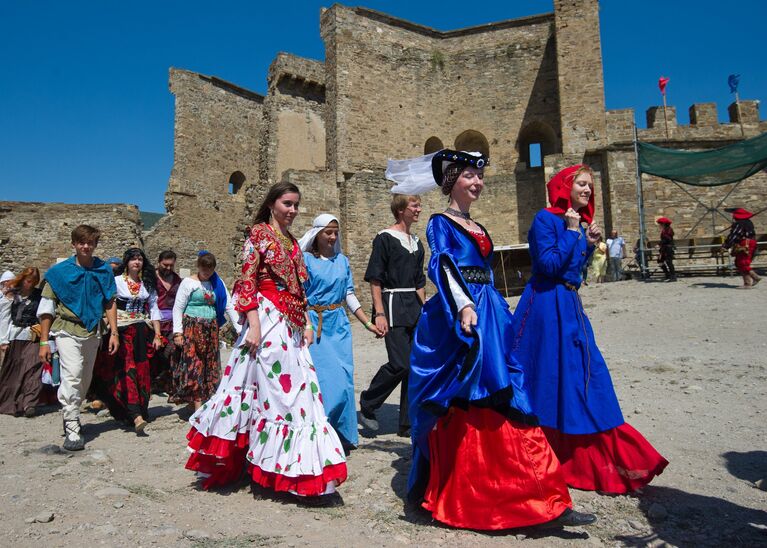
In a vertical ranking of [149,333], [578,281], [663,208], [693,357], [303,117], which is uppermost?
[303,117]

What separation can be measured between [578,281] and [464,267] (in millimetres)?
906

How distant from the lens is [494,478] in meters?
2.52

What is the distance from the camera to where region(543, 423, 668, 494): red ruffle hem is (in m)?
2.99

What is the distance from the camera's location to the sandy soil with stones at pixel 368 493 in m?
2.50

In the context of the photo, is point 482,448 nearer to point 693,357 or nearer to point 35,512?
point 35,512

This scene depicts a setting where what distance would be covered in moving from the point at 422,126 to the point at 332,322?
2089cm

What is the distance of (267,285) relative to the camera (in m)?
3.31

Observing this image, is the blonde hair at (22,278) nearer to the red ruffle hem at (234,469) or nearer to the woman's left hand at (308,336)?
the red ruffle hem at (234,469)

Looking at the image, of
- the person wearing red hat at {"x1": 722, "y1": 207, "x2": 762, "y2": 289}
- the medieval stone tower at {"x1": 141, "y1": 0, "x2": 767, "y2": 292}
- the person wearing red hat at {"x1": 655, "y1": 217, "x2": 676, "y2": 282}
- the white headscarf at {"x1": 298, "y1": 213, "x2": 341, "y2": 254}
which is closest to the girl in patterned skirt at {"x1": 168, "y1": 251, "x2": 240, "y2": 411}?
the white headscarf at {"x1": 298, "y1": 213, "x2": 341, "y2": 254}

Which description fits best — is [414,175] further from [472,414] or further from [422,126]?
[422,126]

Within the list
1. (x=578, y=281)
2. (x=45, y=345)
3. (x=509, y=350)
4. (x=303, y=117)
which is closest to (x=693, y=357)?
(x=578, y=281)

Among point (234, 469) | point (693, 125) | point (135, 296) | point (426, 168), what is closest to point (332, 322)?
point (234, 469)

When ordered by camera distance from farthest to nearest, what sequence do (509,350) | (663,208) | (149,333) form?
1. (663,208)
2. (149,333)
3. (509,350)

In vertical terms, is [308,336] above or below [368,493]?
above
